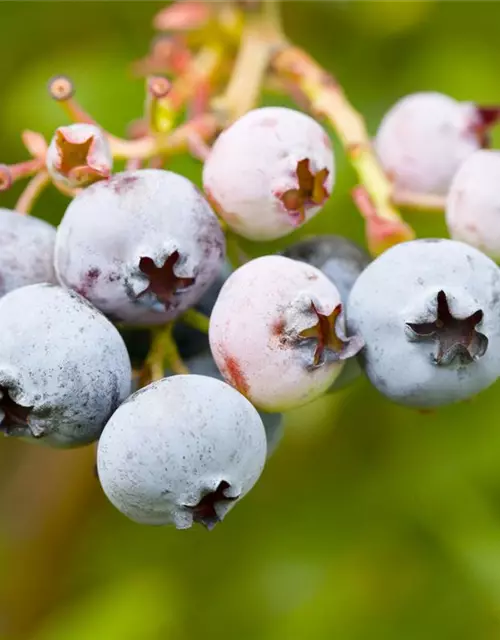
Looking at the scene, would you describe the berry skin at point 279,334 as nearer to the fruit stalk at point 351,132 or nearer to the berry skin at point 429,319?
the berry skin at point 429,319

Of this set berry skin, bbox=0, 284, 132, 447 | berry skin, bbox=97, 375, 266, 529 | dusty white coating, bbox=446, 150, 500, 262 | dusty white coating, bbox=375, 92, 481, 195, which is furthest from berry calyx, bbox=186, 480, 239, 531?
dusty white coating, bbox=375, 92, 481, 195

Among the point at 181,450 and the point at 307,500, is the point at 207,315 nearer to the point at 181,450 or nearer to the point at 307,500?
the point at 181,450

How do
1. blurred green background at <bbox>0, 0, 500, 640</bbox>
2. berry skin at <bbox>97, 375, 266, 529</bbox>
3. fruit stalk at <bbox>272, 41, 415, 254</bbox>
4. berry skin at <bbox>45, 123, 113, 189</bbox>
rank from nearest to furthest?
berry skin at <bbox>97, 375, 266, 529</bbox> → berry skin at <bbox>45, 123, 113, 189</bbox> → fruit stalk at <bbox>272, 41, 415, 254</bbox> → blurred green background at <bbox>0, 0, 500, 640</bbox>

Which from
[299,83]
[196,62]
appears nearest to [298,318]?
[299,83]

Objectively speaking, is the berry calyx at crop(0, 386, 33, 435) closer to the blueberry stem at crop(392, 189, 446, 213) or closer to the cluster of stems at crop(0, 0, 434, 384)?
the cluster of stems at crop(0, 0, 434, 384)

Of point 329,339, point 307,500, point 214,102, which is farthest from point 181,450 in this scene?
point 307,500

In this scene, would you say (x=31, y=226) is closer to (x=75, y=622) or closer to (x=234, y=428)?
(x=234, y=428)
